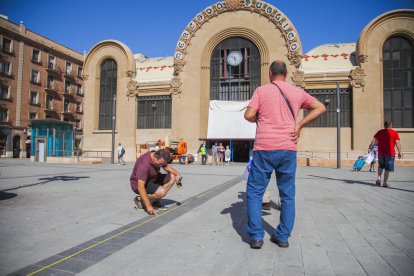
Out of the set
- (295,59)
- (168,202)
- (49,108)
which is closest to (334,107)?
(295,59)

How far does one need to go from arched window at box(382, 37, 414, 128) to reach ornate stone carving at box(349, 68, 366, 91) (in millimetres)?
2053

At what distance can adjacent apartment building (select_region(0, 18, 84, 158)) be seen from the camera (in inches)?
1448

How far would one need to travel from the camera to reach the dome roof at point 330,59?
2563cm

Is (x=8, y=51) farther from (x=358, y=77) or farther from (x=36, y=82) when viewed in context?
(x=358, y=77)

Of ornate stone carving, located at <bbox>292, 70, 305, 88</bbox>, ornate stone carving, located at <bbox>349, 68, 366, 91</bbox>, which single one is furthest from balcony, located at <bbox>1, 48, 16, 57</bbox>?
ornate stone carving, located at <bbox>349, 68, 366, 91</bbox>

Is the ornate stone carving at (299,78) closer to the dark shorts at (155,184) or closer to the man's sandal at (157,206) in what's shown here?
the dark shorts at (155,184)

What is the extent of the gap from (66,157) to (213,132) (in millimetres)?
12198

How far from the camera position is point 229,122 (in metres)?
26.3

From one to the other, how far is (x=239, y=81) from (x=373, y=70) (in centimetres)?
1096

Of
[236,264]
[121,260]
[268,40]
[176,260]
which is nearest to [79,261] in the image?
[121,260]

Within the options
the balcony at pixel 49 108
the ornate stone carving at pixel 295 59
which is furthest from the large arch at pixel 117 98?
the ornate stone carving at pixel 295 59

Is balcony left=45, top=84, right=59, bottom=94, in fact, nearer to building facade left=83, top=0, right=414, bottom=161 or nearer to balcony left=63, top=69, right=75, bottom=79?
balcony left=63, top=69, right=75, bottom=79

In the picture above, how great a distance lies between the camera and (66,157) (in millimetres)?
23172

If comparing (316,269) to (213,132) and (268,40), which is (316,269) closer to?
(213,132)
